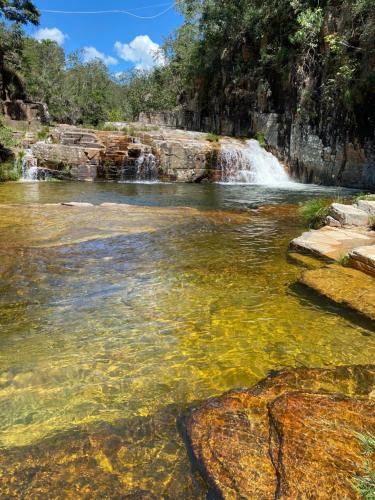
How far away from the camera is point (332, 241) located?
5.89 m

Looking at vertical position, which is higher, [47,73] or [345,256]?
[47,73]

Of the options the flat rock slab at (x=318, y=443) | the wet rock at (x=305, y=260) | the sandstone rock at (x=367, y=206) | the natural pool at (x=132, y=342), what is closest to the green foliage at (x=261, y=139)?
the sandstone rock at (x=367, y=206)

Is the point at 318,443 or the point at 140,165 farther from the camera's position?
the point at 140,165

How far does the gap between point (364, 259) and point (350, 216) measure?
2.52 meters

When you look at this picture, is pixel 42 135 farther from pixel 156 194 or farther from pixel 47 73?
pixel 47 73

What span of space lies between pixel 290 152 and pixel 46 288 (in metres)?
17.0

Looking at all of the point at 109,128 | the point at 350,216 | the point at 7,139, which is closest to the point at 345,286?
the point at 350,216

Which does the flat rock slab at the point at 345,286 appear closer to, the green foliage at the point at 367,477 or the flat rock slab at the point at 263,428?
the flat rock slab at the point at 263,428

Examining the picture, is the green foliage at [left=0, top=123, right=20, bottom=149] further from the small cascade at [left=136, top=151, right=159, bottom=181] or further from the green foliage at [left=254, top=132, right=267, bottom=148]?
the green foliage at [left=254, top=132, right=267, bottom=148]

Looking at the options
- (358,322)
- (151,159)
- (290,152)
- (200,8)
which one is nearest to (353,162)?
(290,152)

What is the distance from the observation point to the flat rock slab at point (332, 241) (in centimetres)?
544

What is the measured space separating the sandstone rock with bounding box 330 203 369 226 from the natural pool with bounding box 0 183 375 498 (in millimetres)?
1019

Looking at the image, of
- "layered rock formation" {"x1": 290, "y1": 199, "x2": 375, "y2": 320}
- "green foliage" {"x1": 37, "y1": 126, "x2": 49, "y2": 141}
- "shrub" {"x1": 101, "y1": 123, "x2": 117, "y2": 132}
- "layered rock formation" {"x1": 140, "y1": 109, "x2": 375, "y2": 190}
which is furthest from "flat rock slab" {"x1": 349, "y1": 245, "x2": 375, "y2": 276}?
"shrub" {"x1": 101, "y1": 123, "x2": 117, "y2": 132}

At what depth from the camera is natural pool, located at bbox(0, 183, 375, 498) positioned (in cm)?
204
